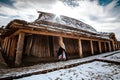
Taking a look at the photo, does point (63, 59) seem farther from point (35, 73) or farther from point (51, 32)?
point (35, 73)

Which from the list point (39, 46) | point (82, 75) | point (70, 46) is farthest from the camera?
point (70, 46)

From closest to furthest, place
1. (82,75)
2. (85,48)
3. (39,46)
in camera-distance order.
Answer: (82,75)
(39,46)
(85,48)

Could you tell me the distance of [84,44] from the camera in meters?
11.5

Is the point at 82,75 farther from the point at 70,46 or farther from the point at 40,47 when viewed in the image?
the point at 70,46

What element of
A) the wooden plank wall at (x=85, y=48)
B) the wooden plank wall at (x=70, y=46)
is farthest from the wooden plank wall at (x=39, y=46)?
the wooden plank wall at (x=85, y=48)

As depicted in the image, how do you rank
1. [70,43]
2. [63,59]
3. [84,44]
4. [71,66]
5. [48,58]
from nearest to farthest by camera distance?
[71,66] → [63,59] → [48,58] → [70,43] → [84,44]

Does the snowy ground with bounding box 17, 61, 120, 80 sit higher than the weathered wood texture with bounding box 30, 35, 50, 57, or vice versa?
the weathered wood texture with bounding box 30, 35, 50, 57

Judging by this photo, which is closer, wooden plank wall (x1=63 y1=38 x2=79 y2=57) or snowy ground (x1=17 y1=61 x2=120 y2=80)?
snowy ground (x1=17 y1=61 x2=120 y2=80)

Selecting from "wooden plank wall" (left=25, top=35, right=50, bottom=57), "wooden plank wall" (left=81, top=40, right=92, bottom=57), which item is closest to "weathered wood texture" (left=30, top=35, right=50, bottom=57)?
"wooden plank wall" (left=25, top=35, right=50, bottom=57)

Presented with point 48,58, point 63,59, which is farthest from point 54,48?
point 63,59

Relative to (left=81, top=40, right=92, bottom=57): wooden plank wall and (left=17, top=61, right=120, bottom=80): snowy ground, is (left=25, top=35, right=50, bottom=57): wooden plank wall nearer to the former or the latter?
(left=17, top=61, right=120, bottom=80): snowy ground

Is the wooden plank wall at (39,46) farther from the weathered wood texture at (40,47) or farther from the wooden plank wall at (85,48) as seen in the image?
the wooden plank wall at (85,48)

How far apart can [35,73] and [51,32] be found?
138 inches

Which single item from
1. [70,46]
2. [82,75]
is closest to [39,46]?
[70,46]
